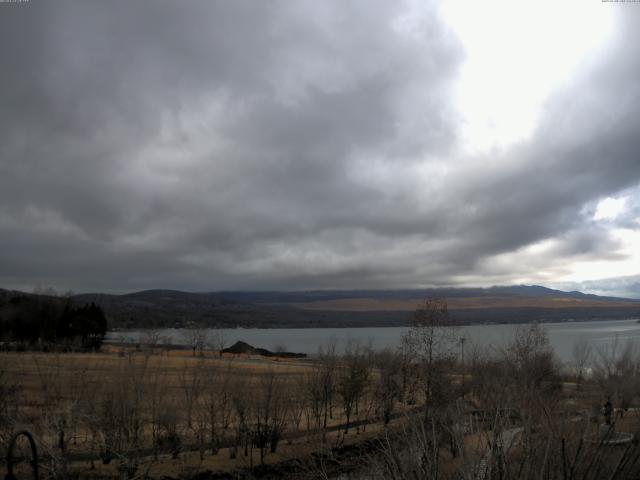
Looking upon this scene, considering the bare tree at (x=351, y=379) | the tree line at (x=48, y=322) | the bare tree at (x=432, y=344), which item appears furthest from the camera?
the tree line at (x=48, y=322)

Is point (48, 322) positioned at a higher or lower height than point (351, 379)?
higher

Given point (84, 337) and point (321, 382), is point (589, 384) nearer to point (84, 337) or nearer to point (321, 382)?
point (321, 382)

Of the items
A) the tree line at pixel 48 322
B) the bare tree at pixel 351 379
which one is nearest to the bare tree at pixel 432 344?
the bare tree at pixel 351 379

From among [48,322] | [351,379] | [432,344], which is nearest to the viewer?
[432,344]

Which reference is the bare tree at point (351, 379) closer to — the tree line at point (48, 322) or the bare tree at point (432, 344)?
the bare tree at point (432, 344)

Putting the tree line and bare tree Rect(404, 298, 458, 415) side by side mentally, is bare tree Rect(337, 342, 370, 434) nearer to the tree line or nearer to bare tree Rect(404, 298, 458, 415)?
bare tree Rect(404, 298, 458, 415)

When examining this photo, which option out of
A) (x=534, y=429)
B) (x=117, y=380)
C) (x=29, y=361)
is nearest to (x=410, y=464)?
(x=534, y=429)

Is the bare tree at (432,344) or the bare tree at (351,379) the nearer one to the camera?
the bare tree at (432,344)

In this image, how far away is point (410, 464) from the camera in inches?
336

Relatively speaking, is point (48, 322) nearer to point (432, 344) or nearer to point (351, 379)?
point (351, 379)

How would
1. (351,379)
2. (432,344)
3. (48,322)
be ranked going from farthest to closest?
(48,322), (351,379), (432,344)

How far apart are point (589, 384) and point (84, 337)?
92.9 m

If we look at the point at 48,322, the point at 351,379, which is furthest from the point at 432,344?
the point at 48,322

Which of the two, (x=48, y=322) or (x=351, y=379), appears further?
(x=48, y=322)
